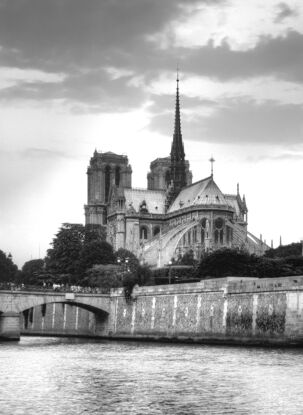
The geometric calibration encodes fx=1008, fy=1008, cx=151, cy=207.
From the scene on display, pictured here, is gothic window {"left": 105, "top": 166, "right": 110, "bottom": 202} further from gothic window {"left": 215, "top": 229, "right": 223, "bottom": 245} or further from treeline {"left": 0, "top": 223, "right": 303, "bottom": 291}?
gothic window {"left": 215, "top": 229, "right": 223, "bottom": 245}

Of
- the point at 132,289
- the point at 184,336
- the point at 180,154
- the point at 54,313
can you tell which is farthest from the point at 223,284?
the point at 180,154

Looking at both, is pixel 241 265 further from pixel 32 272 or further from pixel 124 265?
pixel 32 272

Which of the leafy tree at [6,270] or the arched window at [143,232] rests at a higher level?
the arched window at [143,232]

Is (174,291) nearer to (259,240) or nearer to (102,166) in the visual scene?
(259,240)

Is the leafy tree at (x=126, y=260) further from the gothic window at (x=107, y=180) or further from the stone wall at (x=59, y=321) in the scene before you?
the gothic window at (x=107, y=180)

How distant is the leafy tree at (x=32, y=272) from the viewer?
135 meters

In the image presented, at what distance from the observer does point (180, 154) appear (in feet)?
581

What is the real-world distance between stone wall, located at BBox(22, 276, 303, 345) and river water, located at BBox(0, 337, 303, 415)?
3.59m

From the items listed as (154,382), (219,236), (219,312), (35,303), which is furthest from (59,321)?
(154,382)

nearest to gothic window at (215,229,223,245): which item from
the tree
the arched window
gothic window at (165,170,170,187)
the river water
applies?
the arched window

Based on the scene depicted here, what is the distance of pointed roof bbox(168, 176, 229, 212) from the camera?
15675 cm

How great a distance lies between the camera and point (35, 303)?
90812 mm

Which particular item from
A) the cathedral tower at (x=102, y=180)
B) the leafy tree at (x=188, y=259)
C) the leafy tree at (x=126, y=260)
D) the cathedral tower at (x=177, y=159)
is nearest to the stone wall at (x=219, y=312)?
the leafy tree at (x=126, y=260)

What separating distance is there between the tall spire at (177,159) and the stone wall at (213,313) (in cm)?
7065
